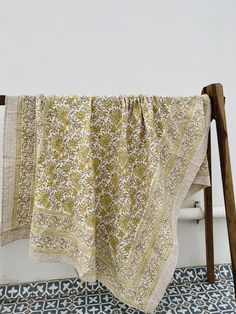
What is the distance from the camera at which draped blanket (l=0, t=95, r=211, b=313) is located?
2.05 feet

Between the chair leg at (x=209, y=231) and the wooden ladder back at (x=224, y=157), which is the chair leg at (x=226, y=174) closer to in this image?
the wooden ladder back at (x=224, y=157)

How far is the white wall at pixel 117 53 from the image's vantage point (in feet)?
2.72

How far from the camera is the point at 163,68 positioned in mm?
919

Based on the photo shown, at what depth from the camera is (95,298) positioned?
2.84 ft

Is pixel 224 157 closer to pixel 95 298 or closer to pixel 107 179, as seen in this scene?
pixel 107 179

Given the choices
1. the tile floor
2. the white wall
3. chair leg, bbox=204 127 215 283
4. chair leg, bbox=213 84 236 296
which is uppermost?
the white wall

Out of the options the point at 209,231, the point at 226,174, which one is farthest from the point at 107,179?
the point at 209,231

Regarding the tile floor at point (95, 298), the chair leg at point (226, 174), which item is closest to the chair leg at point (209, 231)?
the tile floor at point (95, 298)

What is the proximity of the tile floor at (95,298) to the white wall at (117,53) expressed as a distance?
5cm

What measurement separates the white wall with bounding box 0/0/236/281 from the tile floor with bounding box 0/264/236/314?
53 mm

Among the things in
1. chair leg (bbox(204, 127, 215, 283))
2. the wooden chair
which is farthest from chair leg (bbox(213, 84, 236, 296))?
chair leg (bbox(204, 127, 215, 283))

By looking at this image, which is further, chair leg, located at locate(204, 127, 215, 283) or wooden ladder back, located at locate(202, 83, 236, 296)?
chair leg, located at locate(204, 127, 215, 283)

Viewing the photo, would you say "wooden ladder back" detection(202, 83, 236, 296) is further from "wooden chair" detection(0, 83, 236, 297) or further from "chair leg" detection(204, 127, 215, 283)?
"chair leg" detection(204, 127, 215, 283)

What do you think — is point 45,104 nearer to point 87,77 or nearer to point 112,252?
point 87,77
